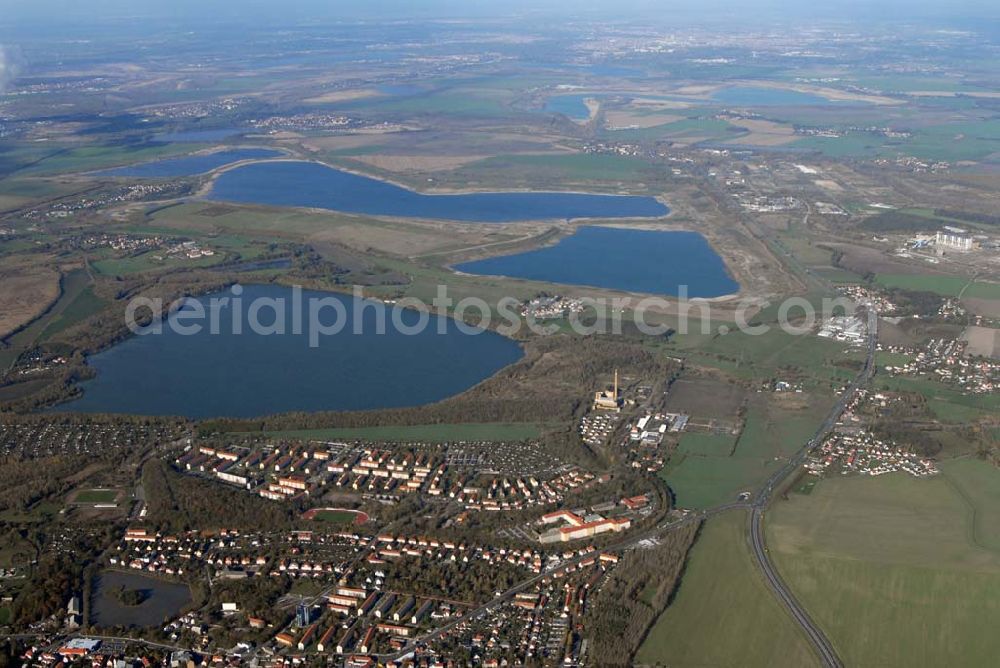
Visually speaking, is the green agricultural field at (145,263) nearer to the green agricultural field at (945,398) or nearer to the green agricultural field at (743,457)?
the green agricultural field at (743,457)

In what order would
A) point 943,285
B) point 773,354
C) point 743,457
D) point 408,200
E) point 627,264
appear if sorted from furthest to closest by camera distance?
point 408,200
point 627,264
point 943,285
point 773,354
point 743,457

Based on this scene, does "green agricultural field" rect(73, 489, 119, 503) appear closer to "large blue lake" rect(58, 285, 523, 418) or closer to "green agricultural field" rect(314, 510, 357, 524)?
"large blue lake" rect(58, 285, 523, 418)

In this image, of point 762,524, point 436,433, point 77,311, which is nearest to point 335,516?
point 436,433

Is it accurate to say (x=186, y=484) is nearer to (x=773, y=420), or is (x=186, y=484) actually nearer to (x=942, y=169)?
(x=773, y=420)

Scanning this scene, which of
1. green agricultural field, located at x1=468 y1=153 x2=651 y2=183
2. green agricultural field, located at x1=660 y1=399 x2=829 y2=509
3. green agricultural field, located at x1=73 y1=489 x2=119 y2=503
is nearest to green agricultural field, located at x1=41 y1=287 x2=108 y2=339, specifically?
green agricultural field, located at x1=73 y1=489 x2=119 y2=503

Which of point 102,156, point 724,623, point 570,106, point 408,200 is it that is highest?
point 570,106

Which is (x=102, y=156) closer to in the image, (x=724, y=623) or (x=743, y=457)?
(x=743, y=457)
